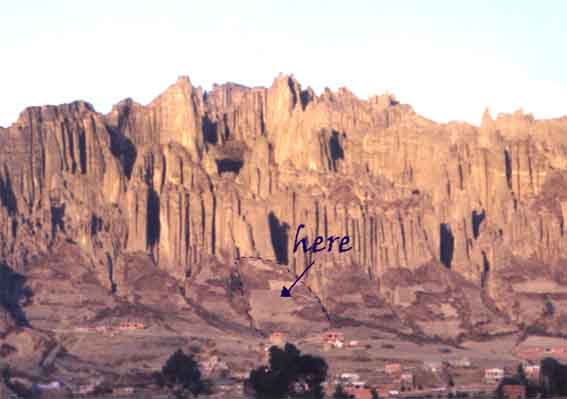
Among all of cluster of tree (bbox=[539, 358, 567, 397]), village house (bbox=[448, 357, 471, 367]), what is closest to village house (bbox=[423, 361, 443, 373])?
village house (bbox=[448, 357, 471, 367])

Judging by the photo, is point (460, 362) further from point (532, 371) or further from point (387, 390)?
point (387, 390)

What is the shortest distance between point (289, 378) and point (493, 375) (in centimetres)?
3622

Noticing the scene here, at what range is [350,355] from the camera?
198m

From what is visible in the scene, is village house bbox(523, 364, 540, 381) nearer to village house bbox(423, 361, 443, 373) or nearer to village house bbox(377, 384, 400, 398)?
village house bbox(423, 361, 443, 373)

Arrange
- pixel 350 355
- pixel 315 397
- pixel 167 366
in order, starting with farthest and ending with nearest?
pixel 350 355
pixel 167 366
pixel 315 397

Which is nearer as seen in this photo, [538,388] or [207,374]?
[538,388]

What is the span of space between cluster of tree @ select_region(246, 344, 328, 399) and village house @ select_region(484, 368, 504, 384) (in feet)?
93.4

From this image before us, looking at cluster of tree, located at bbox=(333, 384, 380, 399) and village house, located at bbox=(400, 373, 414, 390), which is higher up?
village house, located at bbox=(400, 373, 414, 390)

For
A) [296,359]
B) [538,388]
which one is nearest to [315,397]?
[296,359]

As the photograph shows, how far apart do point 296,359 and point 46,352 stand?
142 ft

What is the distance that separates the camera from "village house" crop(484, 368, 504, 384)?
7279 inches

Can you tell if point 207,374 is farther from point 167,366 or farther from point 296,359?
point 296,359

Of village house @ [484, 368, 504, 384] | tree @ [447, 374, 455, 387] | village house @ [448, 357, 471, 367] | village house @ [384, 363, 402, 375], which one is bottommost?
tree @ [447, 374, 455, 387]

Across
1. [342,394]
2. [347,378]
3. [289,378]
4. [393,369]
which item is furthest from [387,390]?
[289,378]
